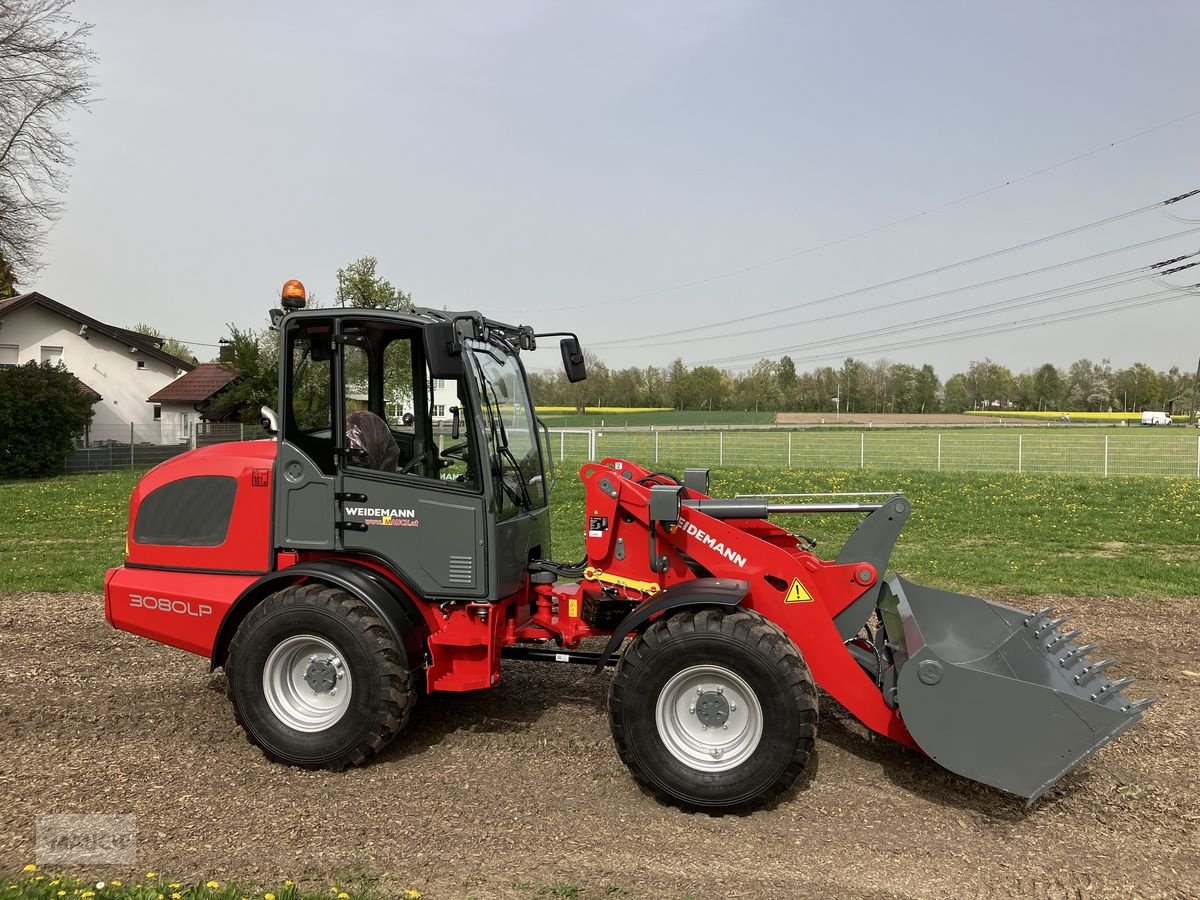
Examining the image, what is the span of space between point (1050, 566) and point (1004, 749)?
8.55 meters

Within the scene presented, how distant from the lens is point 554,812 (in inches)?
179

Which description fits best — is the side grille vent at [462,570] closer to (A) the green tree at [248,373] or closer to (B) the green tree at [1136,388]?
(A) the green tree at [248,373]

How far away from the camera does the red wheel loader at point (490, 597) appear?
4516mm

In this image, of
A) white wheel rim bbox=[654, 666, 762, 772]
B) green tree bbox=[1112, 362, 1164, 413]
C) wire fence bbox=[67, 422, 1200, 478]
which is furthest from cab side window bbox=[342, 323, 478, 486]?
green tree bbox=[1112, 362, 1164, 413]

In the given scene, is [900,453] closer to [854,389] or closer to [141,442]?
[141,442]

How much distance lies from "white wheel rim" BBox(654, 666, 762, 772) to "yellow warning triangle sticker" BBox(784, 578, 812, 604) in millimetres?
570

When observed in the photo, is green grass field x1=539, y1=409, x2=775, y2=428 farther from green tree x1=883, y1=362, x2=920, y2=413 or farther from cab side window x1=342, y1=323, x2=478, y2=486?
cab side window x1=342, y1=323, x2=478, y2=486

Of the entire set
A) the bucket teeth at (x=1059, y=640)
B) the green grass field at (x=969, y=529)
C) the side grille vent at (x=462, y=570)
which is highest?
the side grille vent at (x=462, y=570)

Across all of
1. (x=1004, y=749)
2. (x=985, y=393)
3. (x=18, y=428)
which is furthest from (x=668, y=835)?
(x=985, y=393)

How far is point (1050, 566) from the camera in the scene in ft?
38.9

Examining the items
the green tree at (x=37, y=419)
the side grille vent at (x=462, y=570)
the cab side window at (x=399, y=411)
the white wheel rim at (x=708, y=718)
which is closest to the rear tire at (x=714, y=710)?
the white wheel rim at (x=708, y=718)

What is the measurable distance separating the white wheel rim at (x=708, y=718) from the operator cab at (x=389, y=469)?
1173mm

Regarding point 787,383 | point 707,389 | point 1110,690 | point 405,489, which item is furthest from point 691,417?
point 1110,690

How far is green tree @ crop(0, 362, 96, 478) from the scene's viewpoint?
25.2 m
